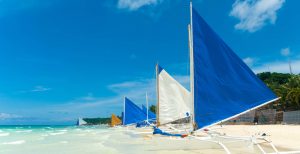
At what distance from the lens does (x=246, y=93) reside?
9688 mm

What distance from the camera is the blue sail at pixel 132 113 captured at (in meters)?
45.8

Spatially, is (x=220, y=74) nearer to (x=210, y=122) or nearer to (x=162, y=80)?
(x=210, y=122)

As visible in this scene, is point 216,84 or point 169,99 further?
point 169,99

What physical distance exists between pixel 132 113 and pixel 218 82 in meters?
37.1

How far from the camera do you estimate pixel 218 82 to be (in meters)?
9.80

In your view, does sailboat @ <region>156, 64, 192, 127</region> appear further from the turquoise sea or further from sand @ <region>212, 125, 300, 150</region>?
the turquoise sea

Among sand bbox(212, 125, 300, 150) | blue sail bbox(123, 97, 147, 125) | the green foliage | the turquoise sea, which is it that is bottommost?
the turquoise sea

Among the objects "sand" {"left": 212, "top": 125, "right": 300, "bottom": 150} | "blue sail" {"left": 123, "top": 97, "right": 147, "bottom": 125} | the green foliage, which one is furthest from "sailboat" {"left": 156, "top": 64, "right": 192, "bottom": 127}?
the green foliage

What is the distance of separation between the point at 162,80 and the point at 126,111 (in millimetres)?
26334

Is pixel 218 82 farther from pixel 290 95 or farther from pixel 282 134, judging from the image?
pixel 290 95

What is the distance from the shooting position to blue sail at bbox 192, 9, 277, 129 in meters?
9.52

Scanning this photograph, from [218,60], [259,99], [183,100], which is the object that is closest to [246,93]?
[259,99]

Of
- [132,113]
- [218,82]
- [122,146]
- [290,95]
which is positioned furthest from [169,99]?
[290,95]

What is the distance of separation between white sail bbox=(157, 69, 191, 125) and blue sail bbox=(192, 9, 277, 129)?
9519 millimetres
